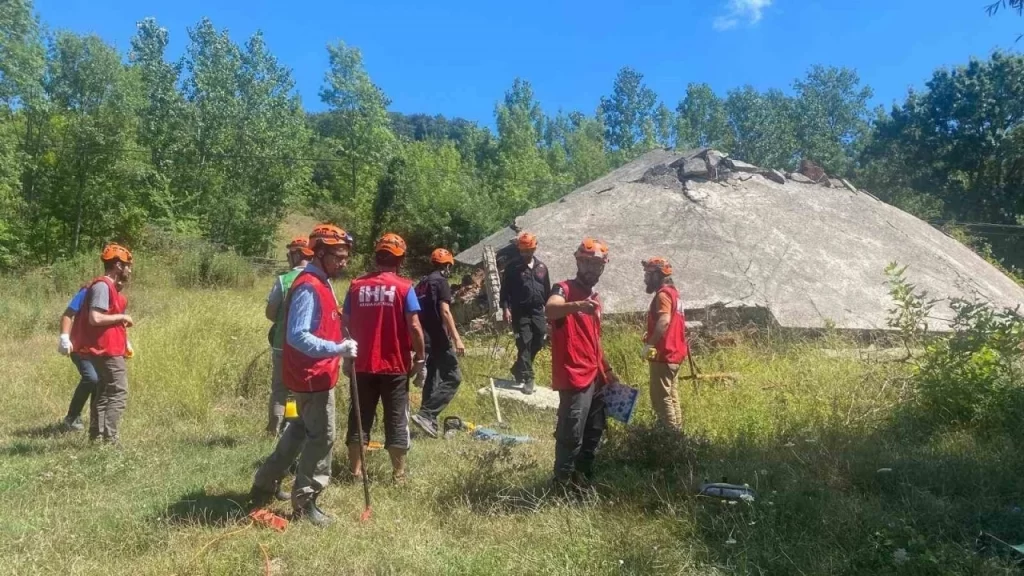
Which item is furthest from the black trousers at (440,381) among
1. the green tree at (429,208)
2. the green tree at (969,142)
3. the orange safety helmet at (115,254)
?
the green tree at (969,142)

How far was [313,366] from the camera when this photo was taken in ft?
13.2

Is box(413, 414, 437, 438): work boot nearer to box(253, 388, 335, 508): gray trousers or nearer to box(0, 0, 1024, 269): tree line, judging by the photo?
box(253, 388, 335, 508): gray trousers

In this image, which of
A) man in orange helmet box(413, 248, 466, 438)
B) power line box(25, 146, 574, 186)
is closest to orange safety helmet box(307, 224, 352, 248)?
man in orange helmet box(413, 248, 466, 438)

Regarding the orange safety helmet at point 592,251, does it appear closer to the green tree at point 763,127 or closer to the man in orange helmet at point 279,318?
the man in orange helmet at point 279,318

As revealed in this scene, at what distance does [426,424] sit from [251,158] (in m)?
27.0

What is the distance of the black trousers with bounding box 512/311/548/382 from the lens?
780 cm

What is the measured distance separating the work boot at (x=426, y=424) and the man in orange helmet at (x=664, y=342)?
1.97 metres

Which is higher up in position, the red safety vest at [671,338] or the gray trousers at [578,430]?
the red safety vest at [671,338]

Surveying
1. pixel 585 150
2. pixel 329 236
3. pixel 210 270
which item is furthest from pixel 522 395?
pixel 585 150

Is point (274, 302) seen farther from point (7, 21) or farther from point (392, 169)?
point (392, 169)

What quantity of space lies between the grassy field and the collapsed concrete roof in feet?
9.89

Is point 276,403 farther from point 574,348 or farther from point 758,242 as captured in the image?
point 758,242

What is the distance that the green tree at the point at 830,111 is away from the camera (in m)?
43.5

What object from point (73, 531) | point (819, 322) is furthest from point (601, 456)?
point (819, 322)
